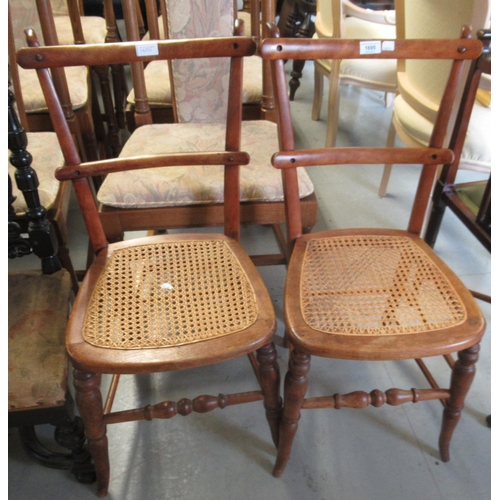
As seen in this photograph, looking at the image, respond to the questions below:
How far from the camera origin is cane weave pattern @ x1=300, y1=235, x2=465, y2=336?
84 centimetres

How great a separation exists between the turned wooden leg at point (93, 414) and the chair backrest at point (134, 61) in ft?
1.04

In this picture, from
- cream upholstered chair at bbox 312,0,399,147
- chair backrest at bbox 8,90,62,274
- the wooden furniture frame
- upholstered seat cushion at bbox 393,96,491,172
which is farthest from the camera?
cream upholstered chair at bbox 312,0,399,147

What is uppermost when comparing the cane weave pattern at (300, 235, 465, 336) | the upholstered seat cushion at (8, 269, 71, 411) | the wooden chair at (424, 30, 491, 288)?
the wooden chair at (424, 30, 491, 288)

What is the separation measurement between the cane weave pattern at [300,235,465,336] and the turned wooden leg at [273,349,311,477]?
0.09 m

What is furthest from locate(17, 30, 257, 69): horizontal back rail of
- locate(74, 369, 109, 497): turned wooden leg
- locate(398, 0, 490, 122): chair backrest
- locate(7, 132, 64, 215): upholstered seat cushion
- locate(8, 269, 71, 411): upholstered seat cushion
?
locate(398, 0, 490, 122): chair backrest

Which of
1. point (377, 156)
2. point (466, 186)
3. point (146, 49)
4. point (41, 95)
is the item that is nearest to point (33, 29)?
point (41, 95)

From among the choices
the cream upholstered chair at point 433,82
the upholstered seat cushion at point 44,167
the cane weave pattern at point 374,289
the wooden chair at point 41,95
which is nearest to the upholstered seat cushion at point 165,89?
the wooden chair at point 41,95

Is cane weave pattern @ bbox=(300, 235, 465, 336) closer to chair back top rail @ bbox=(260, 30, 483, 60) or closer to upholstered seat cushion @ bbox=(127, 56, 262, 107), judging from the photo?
chair back top rail @ bbox=(260, 30, 483, 60)

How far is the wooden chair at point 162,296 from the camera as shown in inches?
31.3

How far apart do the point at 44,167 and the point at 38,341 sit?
1.75 ft

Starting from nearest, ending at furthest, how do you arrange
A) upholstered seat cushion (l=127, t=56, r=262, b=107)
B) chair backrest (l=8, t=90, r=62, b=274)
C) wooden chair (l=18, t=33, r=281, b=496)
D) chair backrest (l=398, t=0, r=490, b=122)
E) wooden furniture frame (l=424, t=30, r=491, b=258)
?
wooden chair (l=18, t=33, r=281, b=496) < chair backrest (l=8, t=90, r=62, b=274) < wooden furniture frame (l=424, t=30, r=491, b=258) < chair backrest (l=398, t=0, r=490, b=122) < upholstered seat cushion (l=127, t=56, r=262, b=107)

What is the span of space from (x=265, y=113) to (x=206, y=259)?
685mm

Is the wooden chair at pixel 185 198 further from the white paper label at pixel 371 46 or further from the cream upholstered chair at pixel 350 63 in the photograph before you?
the cream upholstered chair at pixel 350 63
